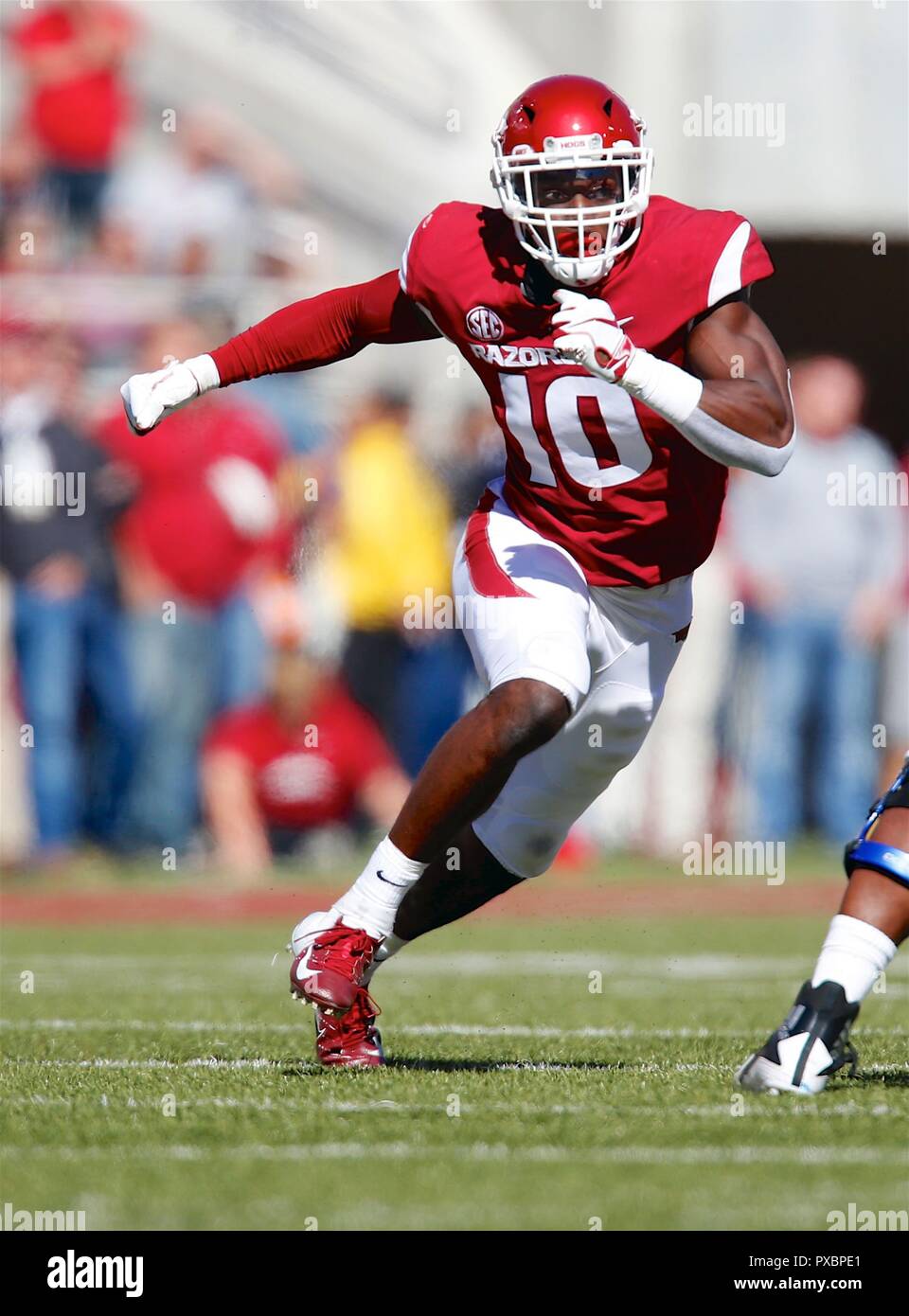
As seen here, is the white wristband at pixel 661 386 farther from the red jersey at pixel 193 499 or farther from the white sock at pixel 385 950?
the red jersey at pixel 193 499

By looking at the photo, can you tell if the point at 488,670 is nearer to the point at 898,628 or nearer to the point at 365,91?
the point at 898,628

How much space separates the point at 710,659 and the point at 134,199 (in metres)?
3.69

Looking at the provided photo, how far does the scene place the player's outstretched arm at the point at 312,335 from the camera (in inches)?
190

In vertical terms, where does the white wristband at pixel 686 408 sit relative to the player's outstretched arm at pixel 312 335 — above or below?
below

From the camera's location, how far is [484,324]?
180 inches

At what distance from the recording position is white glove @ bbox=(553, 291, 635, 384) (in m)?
3.93

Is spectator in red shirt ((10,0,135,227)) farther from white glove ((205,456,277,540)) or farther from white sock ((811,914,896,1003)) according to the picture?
white sock ((811,914,896,1003))

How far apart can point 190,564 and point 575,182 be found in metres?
5.80

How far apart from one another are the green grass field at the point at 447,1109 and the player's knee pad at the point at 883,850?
1.31 feet

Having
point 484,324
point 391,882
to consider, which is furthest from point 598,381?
point 391,882

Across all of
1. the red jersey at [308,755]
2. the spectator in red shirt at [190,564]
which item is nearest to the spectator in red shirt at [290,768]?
the red jersey at [308,755]

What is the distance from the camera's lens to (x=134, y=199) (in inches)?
443

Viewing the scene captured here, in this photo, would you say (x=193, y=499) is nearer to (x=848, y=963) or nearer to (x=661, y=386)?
(x=661, y=386)

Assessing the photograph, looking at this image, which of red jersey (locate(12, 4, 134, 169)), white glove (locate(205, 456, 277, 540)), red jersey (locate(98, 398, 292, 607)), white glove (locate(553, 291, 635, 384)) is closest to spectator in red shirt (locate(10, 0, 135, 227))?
red jersey (locate(12, 4, 134, 169))
